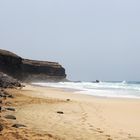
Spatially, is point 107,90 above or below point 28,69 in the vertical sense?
below

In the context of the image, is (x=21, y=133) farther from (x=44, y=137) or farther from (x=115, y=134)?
(x=115, y=134)

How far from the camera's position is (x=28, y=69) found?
293ft

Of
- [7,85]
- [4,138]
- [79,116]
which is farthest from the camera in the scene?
[7,85]

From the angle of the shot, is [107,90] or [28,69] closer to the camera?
[107,90]

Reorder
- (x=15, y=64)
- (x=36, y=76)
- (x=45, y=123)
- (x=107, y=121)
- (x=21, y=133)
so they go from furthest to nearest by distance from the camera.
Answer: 1. (x=36, y=76)
2. (x=15, y=64)
3. (x=107, y=121)
4. (x=45, y=123)
5. (x=21, y=133)

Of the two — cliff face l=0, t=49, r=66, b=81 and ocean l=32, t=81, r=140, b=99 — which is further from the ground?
cliff face l=0, t=49, r=66, b=81

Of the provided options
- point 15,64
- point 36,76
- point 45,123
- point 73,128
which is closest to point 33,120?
point 45,123

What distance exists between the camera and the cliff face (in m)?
68.3

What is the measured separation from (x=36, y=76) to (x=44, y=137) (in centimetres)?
8158

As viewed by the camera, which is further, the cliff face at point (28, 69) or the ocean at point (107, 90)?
the cliff face at point (28, 69)

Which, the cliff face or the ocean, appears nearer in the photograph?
the ocean

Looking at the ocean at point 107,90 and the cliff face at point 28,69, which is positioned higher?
the cliff face at point 28,69

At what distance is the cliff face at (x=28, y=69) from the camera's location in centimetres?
6831

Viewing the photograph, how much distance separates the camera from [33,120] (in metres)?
11.8
